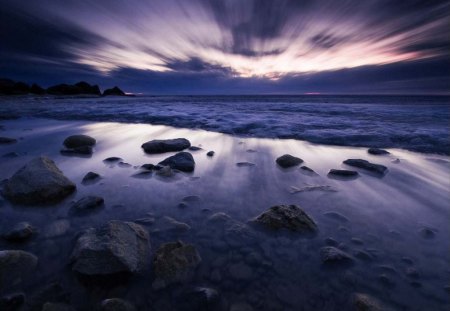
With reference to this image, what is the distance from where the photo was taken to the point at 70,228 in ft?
7.43

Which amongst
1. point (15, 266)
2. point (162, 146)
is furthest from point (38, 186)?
point (162, 146)

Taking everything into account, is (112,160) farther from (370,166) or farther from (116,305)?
(370,166)

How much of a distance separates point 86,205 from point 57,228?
0.41 m

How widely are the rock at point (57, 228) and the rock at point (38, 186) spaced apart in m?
0.58

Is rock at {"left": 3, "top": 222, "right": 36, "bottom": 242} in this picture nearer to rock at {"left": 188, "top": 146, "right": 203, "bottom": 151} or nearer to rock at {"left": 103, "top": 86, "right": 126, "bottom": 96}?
rock at {"left": 188, "top": 146, "right": 203, "bottom": 151}

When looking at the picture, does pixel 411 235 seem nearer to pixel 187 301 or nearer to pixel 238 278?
pixel 238 278

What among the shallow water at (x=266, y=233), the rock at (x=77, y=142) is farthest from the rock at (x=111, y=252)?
the rock at (x=77, y=142)

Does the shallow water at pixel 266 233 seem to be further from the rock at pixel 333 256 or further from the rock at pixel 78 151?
the rock at pixel 78 151

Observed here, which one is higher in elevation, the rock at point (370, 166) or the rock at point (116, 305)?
the rock at point (116, 305)

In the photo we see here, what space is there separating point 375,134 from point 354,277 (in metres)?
7.62

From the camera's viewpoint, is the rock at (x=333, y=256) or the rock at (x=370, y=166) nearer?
the rock at (x=333, y=256)

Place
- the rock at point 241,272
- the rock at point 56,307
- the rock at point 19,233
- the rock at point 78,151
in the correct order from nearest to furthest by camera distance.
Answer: the rock at point 56,307 < the rock at point 241,272 < the rock at point 19,233 < the rock at point 78,151

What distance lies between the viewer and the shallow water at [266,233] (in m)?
1.62

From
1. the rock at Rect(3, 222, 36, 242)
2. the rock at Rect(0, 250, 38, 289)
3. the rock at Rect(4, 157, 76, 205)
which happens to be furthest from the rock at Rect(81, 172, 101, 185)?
the rock at Rect(0, 250, 38, 289)
